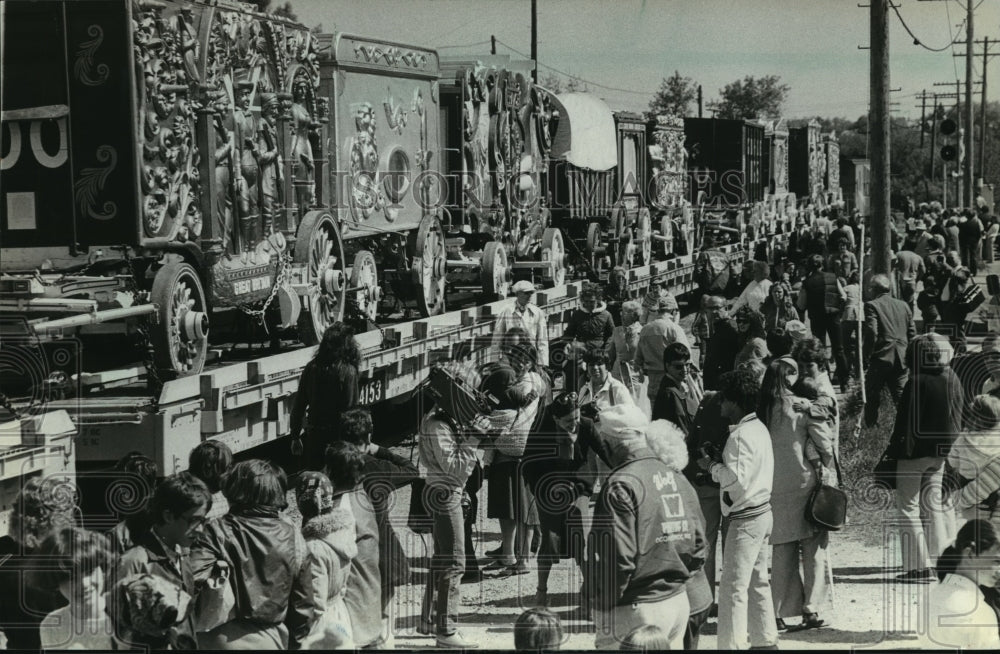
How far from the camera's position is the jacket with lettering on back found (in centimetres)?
552

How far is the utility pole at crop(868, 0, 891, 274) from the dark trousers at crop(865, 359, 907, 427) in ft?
9.26

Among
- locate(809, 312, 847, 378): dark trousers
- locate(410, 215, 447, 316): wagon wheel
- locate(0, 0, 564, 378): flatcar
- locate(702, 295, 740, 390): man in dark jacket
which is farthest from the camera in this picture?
locate(809, 312, 847, 378): dark trousers

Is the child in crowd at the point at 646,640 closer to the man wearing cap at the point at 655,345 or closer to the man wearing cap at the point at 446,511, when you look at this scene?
the man wearing cap at the point at 446,511

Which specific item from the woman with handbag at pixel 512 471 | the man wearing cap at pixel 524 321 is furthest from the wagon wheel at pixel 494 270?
the woman with handbag at pixel 512 471

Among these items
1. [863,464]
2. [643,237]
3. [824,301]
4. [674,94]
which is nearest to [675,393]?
[863,464]

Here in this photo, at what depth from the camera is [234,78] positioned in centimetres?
1122

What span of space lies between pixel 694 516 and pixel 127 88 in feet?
18.6

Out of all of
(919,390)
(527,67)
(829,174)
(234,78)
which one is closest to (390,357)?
(234,78)

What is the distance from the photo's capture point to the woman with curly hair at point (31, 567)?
17.9 feet

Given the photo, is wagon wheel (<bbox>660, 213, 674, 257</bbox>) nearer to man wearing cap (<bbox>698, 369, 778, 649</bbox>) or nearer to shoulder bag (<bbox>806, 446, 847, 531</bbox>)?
shoulder bag (<bbox>806, 446, 847, 531</bbox>)

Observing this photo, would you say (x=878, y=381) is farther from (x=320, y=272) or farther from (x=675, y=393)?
(x=320, y=272)

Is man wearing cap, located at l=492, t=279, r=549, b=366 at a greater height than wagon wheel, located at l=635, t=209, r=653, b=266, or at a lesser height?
lesser

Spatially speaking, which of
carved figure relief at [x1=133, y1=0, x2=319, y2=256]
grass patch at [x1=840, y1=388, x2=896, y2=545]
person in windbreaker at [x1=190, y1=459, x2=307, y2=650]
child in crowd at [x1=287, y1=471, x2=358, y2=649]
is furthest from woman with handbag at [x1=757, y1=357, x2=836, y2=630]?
carved figure relief at [x1=133, y1=0, x2=319, y2=256]

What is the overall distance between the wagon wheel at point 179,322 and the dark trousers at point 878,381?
5.79 meters
